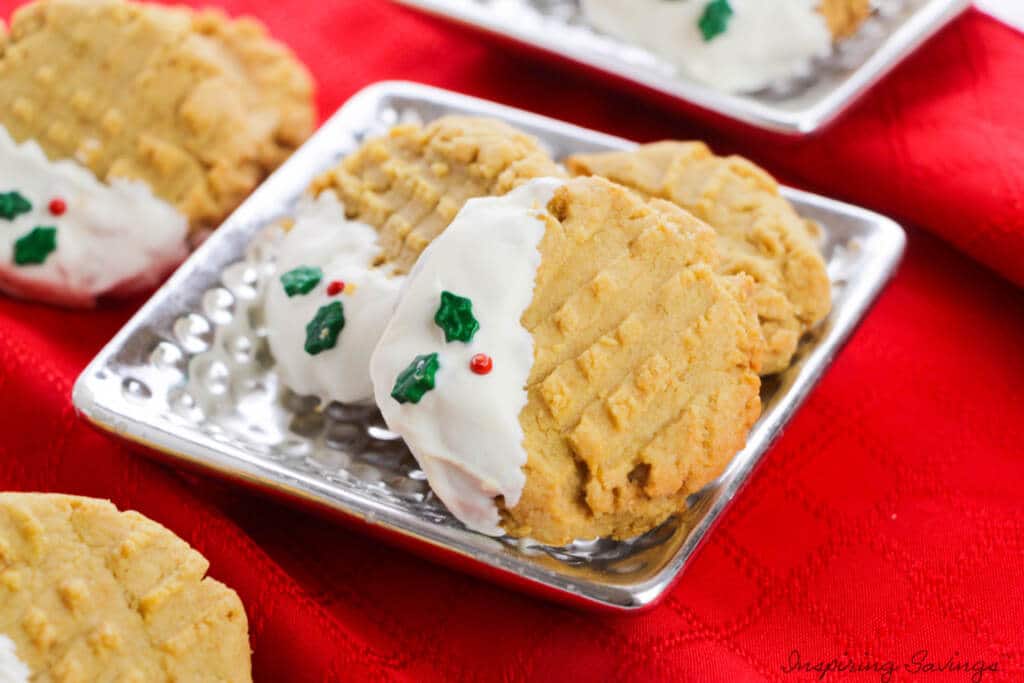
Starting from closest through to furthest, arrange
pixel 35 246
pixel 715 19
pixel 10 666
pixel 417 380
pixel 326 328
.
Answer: pixel 10 666
pixel 417 380
pixel 326 328
pixel 35 246
pixel 715 19

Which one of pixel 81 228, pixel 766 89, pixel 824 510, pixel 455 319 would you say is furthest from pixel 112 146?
pixel 824 510

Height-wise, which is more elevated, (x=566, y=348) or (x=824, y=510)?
(x=566, y=348)

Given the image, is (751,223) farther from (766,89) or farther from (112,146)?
(112,146)

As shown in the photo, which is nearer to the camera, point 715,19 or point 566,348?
point 566,348

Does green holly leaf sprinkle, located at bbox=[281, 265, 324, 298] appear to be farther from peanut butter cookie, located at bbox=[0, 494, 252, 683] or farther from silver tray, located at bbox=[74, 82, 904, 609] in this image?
peanut butter cookie, located at bbox=[0, 494, 252, 683]

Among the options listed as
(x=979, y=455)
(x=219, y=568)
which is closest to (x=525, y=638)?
(x=219, y=568)

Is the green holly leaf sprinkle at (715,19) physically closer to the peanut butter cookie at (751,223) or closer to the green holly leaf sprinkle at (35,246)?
the peanut butter cookie at (751,223)

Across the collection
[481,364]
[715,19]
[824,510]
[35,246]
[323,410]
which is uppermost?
[715,19]

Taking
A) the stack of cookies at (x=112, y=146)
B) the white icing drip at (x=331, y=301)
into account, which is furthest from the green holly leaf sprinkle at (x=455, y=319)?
the stack of cookies at (x=112, y=146)
